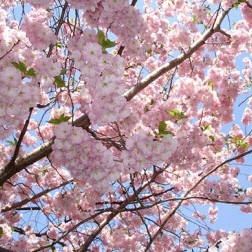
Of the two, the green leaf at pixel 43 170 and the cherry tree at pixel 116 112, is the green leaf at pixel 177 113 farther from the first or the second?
the green leaf at pixel 43 170

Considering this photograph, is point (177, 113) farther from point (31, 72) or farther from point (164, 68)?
point (31, 72)

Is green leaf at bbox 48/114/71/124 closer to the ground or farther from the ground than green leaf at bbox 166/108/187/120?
closer to the ground

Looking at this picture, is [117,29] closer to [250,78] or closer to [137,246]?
[137,246]

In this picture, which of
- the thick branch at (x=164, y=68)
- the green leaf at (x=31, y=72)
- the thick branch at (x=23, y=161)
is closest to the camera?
the green leaf at (x=31, y=72)

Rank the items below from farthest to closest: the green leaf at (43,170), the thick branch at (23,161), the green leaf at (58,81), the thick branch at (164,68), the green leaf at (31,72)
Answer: the green leaf at (43,170), the thick branch at (164,68), the thick branch at (23,161), the green leaf at (58,81), the green leaf at (31,72)

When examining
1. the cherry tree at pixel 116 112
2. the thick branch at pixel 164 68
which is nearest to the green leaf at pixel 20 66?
the cherry tree at pixel 116 112

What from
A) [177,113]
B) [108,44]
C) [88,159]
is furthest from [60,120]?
[177,113]

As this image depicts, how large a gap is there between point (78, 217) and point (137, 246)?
116 cm

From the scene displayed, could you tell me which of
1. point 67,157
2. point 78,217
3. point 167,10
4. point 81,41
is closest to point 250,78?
point 167,10

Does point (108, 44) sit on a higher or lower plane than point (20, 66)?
higher

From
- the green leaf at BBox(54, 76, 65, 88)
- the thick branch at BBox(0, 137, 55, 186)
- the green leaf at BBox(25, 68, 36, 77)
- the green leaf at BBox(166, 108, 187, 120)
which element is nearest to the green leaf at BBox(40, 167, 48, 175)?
the thick branch at BBox(0, 137, 55, 186)

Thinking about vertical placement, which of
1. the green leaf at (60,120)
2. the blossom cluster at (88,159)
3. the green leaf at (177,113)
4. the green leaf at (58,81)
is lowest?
the blossom cluster at (88,159)

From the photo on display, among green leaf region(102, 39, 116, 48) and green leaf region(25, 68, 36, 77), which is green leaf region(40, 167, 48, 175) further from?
green leaf region(102, 39, 116, 48)

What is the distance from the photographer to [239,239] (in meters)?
3.88
